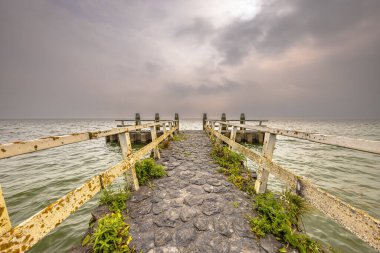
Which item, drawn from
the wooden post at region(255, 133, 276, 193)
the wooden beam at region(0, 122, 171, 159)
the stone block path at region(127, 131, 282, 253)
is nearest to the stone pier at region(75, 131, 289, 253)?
the stone block path at region(127, 131, 282, 253)

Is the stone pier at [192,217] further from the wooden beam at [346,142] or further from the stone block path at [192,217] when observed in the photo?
the wooden beam at [346,142]

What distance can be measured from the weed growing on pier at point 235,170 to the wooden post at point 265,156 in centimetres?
27

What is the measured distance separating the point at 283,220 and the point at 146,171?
3.36 metres

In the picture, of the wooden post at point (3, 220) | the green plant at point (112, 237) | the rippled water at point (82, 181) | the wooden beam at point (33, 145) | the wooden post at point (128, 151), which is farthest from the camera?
the rippled water at point (82, 181)

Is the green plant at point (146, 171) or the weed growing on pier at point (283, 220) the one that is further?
the green plant at point (146, 171)

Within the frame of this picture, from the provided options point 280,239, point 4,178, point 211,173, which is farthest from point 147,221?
point 4,178

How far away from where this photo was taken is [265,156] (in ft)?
10.7

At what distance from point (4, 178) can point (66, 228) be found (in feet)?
22.2

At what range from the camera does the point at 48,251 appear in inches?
141

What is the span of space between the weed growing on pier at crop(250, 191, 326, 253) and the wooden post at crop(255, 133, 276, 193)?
192 millimetres

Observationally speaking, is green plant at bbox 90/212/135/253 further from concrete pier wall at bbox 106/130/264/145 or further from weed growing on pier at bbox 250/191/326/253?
concrete pier wall at bbox 106/130/264/145

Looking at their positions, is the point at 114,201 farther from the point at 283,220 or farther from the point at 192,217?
the point at 283,220

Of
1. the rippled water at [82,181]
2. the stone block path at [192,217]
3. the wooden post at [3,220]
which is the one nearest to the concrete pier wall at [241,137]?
the rippled water at [82,181]

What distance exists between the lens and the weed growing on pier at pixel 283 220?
7.71ft
